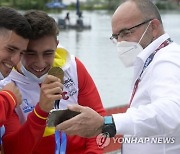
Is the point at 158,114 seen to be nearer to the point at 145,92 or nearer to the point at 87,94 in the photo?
the point at 145,92

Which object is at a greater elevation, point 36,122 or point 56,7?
point 56,7

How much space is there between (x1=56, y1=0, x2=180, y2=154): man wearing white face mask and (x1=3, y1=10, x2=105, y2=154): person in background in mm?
300

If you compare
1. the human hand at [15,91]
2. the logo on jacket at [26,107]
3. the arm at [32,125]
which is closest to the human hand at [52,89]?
the arm at [32,125]

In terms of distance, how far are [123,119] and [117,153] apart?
3.11m

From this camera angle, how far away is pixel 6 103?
2.26 m

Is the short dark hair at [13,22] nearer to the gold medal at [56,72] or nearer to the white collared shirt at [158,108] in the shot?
the gold medal at [56,72]

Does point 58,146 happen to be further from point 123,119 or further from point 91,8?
point 91,8

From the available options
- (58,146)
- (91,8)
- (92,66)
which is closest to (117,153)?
(58,146)

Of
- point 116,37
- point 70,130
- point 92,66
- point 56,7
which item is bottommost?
point 70,130

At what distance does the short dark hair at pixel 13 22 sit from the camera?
2340 mm

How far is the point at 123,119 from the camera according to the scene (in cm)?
203

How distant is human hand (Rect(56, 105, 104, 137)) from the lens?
6.58 feet

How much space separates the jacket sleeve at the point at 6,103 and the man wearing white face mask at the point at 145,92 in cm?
32

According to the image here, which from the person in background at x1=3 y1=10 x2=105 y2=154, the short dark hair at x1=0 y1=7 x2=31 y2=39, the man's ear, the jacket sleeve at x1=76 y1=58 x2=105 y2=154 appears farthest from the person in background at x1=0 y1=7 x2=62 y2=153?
the man's ear
